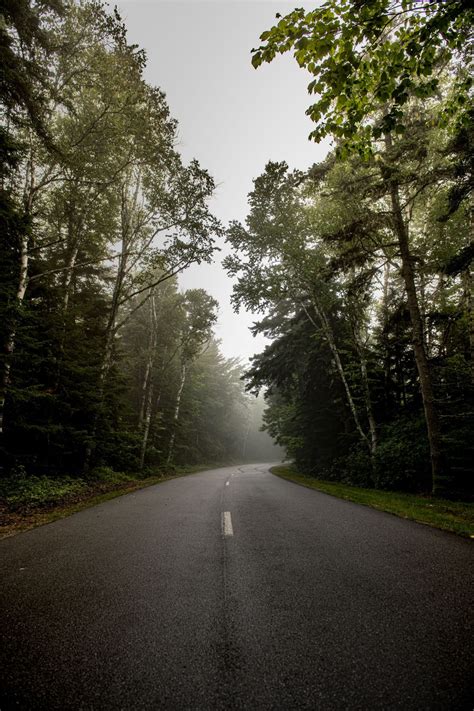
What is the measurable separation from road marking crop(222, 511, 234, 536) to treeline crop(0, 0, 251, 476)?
631 centimetres

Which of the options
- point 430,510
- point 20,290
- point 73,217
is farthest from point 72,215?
point 430,510

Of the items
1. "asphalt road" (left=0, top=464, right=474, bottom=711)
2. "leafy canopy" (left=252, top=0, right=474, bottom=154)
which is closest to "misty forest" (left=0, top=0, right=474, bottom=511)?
"leafy canopy" (left=252, top=0, right=474, bottom=154)

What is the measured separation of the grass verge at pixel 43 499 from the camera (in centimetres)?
673

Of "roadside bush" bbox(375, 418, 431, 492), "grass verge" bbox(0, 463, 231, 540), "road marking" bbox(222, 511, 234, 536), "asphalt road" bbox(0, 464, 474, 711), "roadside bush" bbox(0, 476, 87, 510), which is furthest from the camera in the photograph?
"roadside bush" bbox(375, 418, 431, 492)

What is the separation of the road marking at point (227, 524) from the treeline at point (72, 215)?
6310 mm

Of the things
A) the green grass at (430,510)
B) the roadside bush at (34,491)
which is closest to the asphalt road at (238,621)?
the green grass at (430,510)

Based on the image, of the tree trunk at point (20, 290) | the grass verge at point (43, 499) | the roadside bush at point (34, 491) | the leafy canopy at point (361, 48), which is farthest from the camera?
the tree trunk at point (20, 290)

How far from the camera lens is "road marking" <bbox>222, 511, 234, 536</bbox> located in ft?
18.6

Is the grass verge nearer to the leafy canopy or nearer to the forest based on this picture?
the forest

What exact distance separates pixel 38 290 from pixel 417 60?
1229 centimetres

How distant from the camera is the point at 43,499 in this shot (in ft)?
27.5

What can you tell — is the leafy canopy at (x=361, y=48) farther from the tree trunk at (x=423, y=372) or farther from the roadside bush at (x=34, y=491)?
the roadside bush at (x=34, y=491)

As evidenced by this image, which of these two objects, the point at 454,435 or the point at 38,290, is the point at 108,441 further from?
the point at 454,435

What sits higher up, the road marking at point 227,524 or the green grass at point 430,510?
the green grass at point 430,510
